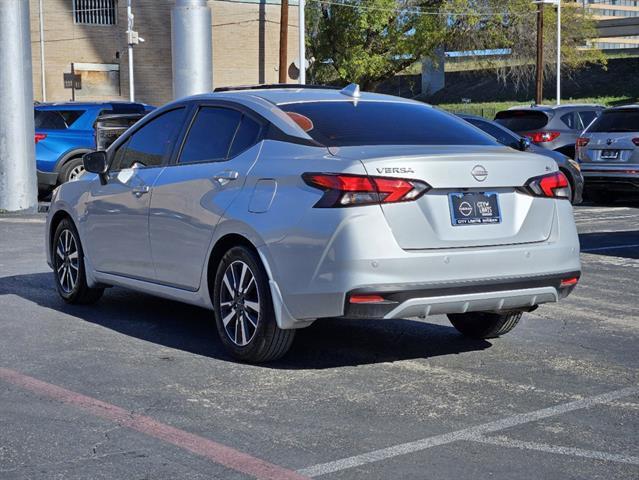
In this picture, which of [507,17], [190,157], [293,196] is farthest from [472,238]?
[507,17]

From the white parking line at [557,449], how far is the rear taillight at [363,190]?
4.98 feet

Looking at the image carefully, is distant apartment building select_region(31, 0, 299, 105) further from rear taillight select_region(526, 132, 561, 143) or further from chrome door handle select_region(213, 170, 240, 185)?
chrome door handle select_region(213, 170, 240, 185)

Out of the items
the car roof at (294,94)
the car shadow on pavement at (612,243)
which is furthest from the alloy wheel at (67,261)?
the car shadow on pavement at (612,243)

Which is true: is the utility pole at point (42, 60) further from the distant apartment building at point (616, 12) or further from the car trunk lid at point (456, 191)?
the distant apartment building at point (616, 12)

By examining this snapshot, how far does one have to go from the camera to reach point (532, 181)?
21.7ft

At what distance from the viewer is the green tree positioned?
56.8m

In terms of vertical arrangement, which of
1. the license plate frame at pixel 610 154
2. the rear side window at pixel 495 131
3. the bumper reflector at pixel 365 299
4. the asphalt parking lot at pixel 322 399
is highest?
the rear side window at pixel 495 131

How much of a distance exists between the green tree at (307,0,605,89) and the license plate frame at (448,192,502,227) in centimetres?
5068

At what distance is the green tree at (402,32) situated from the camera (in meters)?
56.8

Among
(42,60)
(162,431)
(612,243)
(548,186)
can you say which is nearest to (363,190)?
(548,186)

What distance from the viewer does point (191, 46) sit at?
22453 mm

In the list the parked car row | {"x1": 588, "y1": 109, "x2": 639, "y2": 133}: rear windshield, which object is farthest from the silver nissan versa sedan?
{"x1": 588, "y1": 109, "x2": 639, "y2": 133}: rear windshield

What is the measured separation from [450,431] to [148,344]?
271cm

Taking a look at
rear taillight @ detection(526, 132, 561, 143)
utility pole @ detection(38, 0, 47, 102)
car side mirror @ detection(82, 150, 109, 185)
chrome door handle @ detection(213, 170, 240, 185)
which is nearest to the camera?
chrome door handle @ detection(213, 170, 240, 185)
